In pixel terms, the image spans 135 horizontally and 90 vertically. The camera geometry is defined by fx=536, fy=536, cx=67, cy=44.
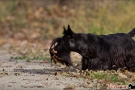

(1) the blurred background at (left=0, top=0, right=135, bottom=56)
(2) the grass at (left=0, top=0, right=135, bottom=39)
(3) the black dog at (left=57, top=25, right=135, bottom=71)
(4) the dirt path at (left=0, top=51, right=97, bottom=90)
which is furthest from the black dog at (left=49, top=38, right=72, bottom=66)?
(2) the grass at (left=0, top=0, right=135, bottom=39)

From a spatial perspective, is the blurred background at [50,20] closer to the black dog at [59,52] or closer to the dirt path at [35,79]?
the dirt path at [35,79]

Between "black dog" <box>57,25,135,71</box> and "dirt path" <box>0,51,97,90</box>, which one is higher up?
"black dog" <box>57,25,135,71</box>

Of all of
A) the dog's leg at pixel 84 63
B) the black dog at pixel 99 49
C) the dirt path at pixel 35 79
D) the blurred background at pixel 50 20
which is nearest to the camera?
the dirt path at pixel 35 79

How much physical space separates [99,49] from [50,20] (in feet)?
43.2

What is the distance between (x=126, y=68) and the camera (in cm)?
1035

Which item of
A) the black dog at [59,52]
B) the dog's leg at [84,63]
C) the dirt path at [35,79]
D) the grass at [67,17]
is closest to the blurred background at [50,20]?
the grass at [67,17]

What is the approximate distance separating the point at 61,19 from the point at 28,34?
7.01ft

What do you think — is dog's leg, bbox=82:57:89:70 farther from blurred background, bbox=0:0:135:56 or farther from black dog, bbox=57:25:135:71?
blurred background, bbox=0:0:135:56

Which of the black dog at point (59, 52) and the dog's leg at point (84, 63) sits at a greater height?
the black dog at point (59, 52)

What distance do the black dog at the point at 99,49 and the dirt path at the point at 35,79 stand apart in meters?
0.58

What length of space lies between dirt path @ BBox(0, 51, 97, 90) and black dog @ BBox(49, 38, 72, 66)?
1.04 ft

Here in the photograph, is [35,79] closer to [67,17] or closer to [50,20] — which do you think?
[50,20]

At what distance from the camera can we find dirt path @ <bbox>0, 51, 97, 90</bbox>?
8.47 metres

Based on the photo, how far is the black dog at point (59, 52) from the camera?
10.00 meters
